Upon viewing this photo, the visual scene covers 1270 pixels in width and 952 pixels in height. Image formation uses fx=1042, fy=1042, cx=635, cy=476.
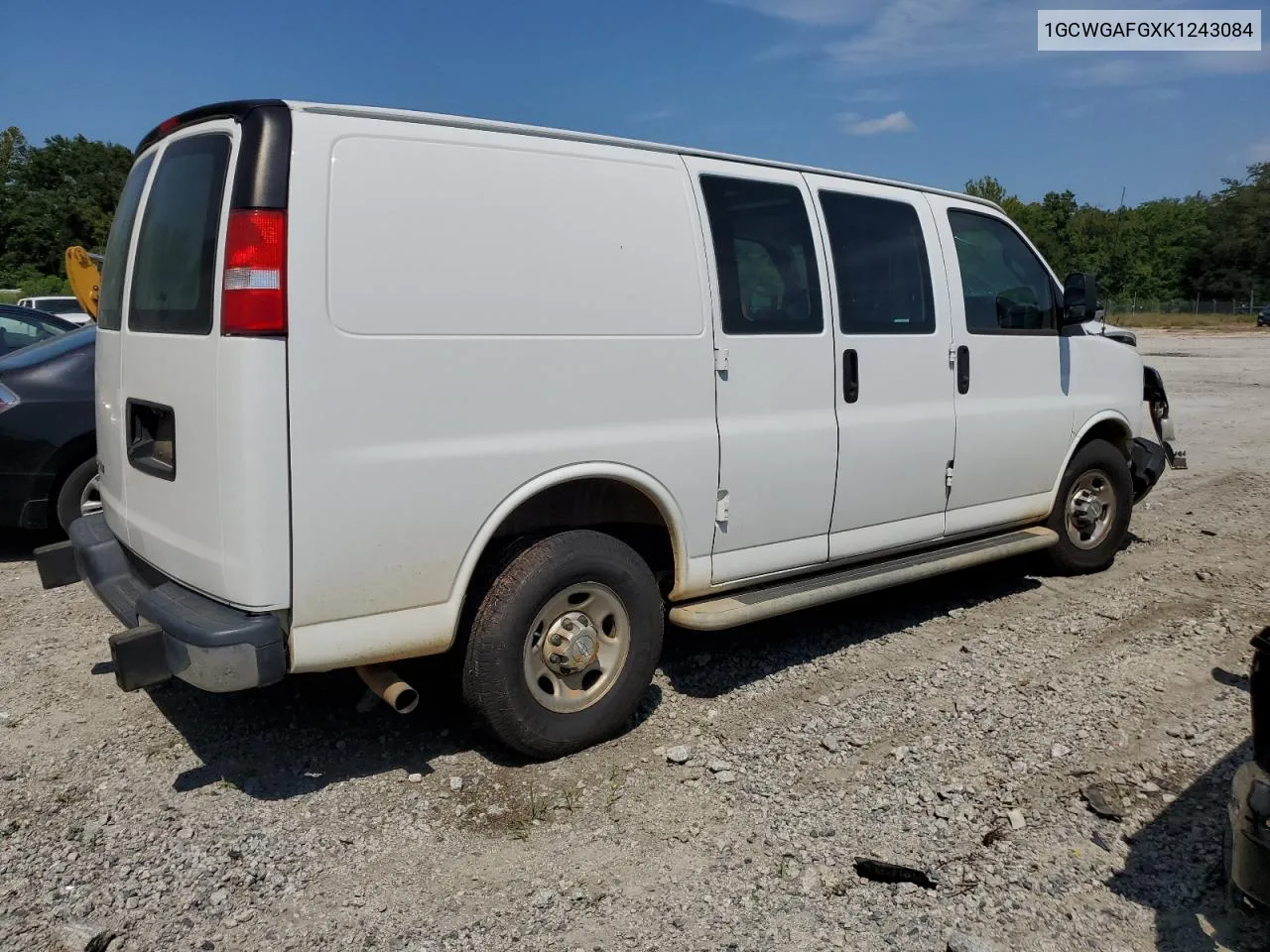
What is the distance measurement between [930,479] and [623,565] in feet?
6.56

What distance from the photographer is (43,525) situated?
6555mm

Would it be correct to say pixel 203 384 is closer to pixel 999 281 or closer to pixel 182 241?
pixel 182 241

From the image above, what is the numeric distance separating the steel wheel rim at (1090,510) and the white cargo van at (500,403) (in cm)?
135

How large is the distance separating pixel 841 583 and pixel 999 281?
2.07m

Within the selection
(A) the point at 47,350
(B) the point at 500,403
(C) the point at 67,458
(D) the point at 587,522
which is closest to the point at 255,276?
(B) the point at 500,403

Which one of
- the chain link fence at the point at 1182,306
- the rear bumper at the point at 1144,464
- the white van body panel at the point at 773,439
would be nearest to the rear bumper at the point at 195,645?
the white van body panel at the point at 773,439

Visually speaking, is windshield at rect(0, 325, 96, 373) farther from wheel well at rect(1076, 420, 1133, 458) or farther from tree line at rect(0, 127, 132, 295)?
tree line at rect(0, 127, 132, 295)

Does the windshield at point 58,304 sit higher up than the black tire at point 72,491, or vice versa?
the windshield at point 58,304

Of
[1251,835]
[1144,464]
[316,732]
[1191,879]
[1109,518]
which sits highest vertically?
[1144,464]

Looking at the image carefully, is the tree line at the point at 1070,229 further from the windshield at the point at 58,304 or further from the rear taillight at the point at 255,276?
the rear taillight at the point at 255,276

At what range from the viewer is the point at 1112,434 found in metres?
6.59

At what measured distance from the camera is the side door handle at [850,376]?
479 cm

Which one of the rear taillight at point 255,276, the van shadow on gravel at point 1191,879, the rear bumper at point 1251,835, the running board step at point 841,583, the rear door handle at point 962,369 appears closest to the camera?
the rear bumper at point 1251,835

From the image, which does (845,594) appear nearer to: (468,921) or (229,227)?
(468,921)
